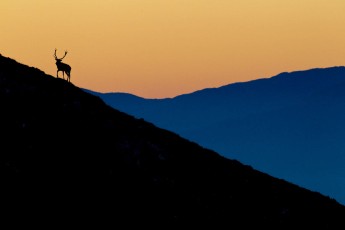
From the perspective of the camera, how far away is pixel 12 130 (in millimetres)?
43812

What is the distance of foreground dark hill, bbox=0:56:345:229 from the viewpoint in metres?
37.0

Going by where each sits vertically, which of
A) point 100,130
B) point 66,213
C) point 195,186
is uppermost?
point 100,130

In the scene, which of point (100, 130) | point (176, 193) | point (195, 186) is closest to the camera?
point (176, 193)

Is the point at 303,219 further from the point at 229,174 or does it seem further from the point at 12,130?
the point at 12,130

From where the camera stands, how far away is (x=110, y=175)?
42719 mm

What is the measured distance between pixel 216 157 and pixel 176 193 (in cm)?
1384

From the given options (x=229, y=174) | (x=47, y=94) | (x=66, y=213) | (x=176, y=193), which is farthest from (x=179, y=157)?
(x=66, y=213)

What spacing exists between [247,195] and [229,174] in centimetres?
414

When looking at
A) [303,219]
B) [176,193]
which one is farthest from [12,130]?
[303,219]

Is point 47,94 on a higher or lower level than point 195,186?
higher

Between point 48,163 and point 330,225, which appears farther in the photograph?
point 330,225

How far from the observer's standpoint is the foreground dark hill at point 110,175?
36969 millimetres

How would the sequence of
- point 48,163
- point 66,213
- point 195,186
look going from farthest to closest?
1. point 195,186
2. point 48,163
3. point 66,213

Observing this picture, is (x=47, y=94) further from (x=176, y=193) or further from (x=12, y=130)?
(x=176, y=193)
